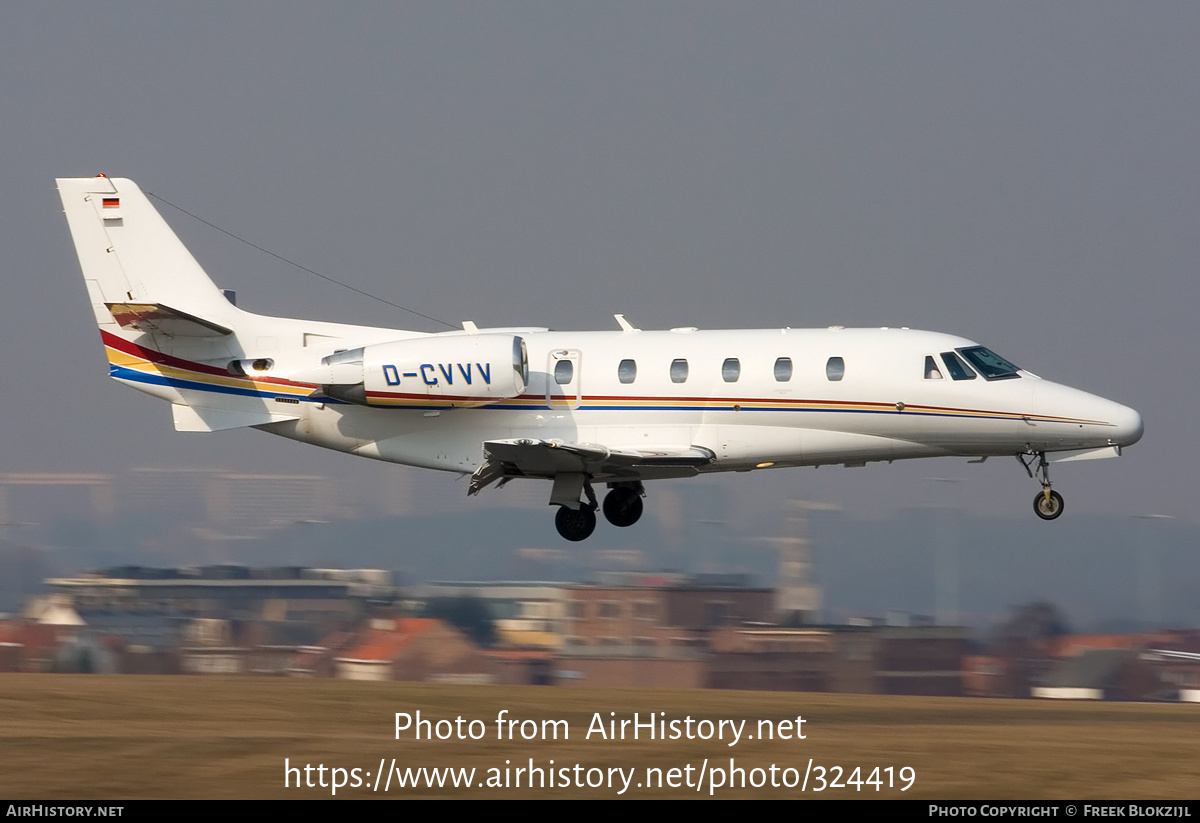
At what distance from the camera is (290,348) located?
26859 mm

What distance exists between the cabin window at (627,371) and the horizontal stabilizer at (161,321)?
23.9ft

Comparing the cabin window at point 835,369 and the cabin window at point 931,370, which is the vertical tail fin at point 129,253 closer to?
the cabin window at point 835,369

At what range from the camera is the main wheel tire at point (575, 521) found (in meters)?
26.9

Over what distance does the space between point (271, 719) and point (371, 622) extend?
76.0 feet

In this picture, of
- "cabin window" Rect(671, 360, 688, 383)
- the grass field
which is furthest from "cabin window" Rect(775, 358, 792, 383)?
the grass field

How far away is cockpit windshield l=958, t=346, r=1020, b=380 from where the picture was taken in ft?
81.8

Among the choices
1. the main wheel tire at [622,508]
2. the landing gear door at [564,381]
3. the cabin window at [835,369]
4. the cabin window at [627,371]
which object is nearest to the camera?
the cabin window at [835,369]

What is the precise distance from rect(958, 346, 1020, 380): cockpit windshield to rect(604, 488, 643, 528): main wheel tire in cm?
659

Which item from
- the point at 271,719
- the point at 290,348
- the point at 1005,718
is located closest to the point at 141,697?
the point at 271,719

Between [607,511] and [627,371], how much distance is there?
3437 mm

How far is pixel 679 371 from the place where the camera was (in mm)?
24984

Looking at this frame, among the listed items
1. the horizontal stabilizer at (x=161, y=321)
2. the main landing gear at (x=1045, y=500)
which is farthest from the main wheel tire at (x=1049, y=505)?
the horizontal stabilizer at (x=161, y=321)

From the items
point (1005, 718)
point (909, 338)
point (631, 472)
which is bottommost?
point (1005, 718)
